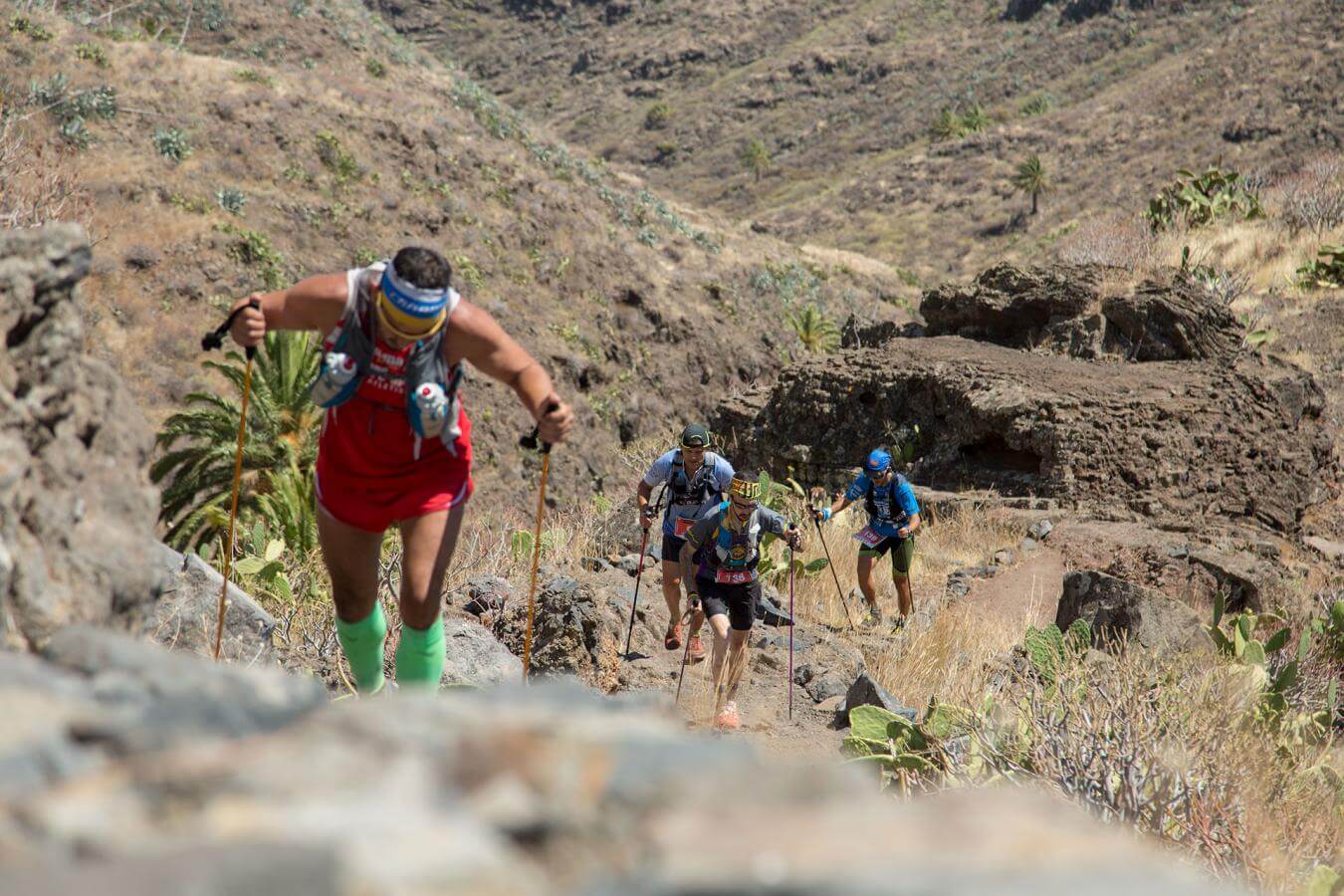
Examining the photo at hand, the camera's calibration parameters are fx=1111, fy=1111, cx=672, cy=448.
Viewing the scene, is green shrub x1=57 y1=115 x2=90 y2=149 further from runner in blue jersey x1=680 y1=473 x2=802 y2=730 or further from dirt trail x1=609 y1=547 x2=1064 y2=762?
runner in blue jersey x1=680 y1=473 x2=802 y2=730

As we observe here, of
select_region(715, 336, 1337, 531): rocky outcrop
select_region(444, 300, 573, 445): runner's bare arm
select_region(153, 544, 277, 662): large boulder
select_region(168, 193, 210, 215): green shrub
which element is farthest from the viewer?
select_region(168, 193, 210, 215): green shrub

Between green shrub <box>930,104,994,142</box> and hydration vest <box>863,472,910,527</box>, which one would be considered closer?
hydration vest <box>863,472,910,527</box>

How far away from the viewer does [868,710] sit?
523cm

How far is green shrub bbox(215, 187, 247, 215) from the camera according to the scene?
18.3 metres

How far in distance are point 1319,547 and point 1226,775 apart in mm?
8124

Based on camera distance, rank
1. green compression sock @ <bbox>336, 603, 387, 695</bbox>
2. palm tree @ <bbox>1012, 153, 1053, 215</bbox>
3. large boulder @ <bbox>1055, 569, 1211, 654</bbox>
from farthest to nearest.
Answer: palm tree @ <bbox>1012, 153, 1053, 215</bbox>, large boulder @ <bbox>1055, 569, 1211, 654</bbox>, green compression sock @ <bbox>336, 603, 387, 695</bbox>

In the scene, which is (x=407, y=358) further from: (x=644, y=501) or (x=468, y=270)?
(x=468, y=270)

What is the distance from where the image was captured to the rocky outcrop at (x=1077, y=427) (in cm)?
1165

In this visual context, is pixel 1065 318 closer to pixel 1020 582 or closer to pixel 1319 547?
pixel 1319 547

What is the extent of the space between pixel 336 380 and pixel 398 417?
8.9 inches

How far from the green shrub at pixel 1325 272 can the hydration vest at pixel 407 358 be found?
17830mm

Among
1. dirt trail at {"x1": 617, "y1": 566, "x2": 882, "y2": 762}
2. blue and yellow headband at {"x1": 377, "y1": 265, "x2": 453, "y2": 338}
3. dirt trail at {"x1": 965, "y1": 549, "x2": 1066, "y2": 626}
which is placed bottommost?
dirt trail at {"x1": 617, "y1": 566, "x2": 882, "y2": 762}

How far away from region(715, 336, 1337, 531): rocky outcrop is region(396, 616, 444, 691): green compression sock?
924cm

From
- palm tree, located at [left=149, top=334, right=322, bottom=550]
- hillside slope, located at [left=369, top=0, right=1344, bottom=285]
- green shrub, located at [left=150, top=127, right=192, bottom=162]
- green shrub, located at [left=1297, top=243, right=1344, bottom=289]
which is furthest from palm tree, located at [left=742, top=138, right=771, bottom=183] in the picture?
palm tree, located at [left=149, top=334, right=322, bottom=550]
